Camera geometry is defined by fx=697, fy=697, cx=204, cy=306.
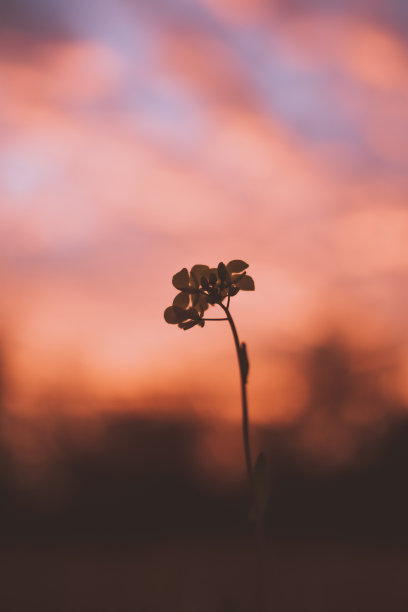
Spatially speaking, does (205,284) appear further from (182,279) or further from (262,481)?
(262,481)

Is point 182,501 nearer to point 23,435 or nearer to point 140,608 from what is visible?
point 23,435

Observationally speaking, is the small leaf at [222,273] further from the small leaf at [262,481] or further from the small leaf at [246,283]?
the small leaf at [262,481]

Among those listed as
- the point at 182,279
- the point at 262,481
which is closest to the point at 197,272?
the point at 182,279

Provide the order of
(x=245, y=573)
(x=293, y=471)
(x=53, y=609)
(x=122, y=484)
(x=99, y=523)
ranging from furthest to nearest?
1. (x=293, y=471)
2. (x=122, y=484)
3. (x=99, y=523)
4. (x=245, y=573)
5. (x=53, y=609)

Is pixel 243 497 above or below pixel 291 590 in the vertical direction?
below

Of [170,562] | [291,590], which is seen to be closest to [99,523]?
[170,562]

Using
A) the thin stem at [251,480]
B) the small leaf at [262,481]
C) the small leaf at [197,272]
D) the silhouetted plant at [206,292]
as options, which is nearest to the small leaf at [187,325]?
the silhouetted plant at [206,292]

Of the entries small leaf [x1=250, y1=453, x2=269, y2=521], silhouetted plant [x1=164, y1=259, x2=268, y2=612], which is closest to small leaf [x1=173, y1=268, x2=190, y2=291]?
silhouetted plant [x1=164, y1=259, x2=268, y2=612]
